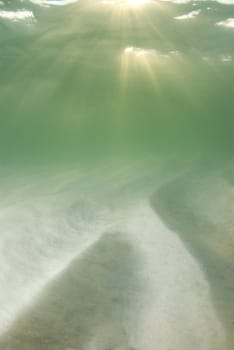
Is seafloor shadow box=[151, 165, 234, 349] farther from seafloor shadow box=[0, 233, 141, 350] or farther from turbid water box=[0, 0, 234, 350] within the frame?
seafloor shadow box=[0, 233, 141, 350]

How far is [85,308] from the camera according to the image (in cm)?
762

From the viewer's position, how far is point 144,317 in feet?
24.2

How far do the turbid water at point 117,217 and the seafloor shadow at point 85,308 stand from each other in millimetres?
26

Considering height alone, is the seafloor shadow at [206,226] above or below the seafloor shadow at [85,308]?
below

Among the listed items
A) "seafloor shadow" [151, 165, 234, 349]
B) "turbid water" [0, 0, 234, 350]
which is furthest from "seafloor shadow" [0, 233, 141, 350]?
"seafloor shadow" [151, 165, 234, 349]

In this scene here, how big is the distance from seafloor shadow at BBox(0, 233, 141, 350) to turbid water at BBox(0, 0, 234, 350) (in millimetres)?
26

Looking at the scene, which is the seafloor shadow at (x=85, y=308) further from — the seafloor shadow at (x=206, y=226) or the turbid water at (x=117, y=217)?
the seafloor shadow at (x=206, y=226)

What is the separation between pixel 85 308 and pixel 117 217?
211 inches

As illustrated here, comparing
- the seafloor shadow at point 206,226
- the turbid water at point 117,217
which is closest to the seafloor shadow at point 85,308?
the turbid water at point 117,217

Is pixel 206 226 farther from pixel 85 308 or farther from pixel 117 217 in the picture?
pixel 85 308

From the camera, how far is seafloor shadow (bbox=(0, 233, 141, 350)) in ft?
21.7

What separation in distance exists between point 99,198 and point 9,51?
1680cm

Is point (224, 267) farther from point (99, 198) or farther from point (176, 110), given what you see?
point (176, 110)

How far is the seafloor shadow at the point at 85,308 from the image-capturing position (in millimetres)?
6609
